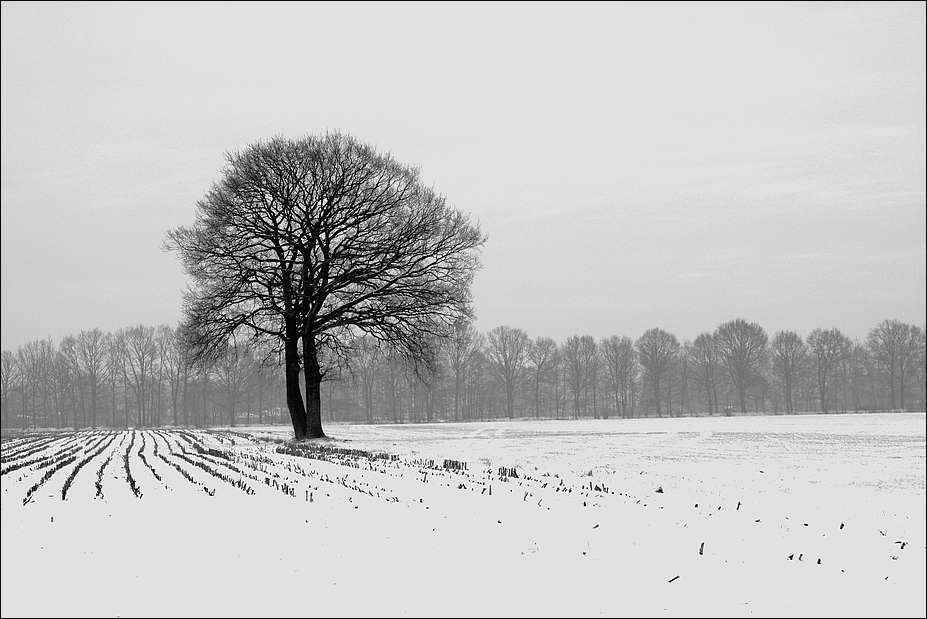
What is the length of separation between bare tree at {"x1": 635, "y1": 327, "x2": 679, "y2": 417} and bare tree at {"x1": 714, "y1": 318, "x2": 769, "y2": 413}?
549 cm

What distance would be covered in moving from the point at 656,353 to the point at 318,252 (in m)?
63.7

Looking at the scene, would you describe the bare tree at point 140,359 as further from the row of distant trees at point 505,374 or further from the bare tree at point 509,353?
the bare tree at point 509,353

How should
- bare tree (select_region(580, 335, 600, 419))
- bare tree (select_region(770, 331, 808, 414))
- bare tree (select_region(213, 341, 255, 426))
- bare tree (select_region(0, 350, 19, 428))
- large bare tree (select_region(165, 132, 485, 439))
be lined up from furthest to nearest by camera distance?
bare tree (select_region(580, 335, 600, 419)) < bare tree (select_region(770, 331, 808, 414)) < bare tree (select_region(0, 350, 19, 428)) < bare tree (select_region(213, 341, 255, 426)) < large bare tree (select_region(165, 132, 485, 439))

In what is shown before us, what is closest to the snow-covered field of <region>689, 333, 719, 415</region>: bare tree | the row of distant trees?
the row of distant trees

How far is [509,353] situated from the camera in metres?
85.7

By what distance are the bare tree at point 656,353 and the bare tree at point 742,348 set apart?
5.49 m

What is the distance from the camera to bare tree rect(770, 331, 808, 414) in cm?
8306

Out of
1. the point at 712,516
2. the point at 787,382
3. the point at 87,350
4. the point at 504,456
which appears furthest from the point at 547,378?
the point at 712,516

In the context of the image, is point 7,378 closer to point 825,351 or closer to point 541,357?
point 541,357

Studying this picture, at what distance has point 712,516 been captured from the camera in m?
7.45

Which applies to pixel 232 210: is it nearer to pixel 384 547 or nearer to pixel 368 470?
pixel 368 470

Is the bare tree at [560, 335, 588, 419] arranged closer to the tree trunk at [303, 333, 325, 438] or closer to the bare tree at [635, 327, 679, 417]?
the bare tree at [635, 327, 679, 417]

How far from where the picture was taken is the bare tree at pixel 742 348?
79562 mm

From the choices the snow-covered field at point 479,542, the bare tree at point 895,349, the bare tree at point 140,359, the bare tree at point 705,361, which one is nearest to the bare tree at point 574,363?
the bare tree at point 705,361
